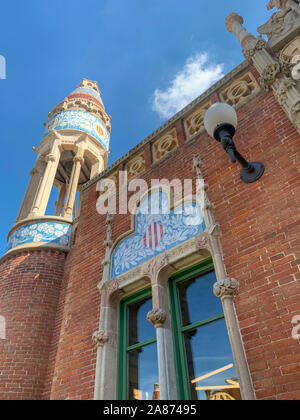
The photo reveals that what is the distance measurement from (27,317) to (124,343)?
2421 millimetres

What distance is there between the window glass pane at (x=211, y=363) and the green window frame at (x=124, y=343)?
70 cm

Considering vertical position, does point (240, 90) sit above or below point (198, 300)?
above

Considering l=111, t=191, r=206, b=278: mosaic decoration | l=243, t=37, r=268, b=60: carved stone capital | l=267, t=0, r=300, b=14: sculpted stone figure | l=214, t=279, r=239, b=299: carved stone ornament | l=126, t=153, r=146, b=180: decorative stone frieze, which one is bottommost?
l=214, t=279, r=239, b=299: carved stone ornament

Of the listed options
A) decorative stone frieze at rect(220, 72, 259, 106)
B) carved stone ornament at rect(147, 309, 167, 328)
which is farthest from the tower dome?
carved stone ornament at rect(147, 309, 167, 328)

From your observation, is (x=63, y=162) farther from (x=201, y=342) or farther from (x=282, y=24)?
(x=201, y=342)

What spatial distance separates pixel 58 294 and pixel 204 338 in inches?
146

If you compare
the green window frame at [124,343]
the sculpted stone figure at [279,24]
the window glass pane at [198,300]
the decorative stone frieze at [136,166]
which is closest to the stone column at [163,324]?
the window glass pane at [198,300]

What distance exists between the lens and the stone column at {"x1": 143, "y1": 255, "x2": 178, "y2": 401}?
387 cm

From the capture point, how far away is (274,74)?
515 cm

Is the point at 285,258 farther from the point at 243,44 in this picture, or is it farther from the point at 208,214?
the point at 243,44

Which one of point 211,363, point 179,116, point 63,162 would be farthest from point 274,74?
point 63,162

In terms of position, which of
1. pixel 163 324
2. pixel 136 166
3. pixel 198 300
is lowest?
pixel 163 324

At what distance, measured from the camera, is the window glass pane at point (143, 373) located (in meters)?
4.33

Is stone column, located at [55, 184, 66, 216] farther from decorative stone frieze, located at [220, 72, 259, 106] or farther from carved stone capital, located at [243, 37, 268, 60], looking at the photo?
carved stone capital, located at [243, 37, 268, 60]
